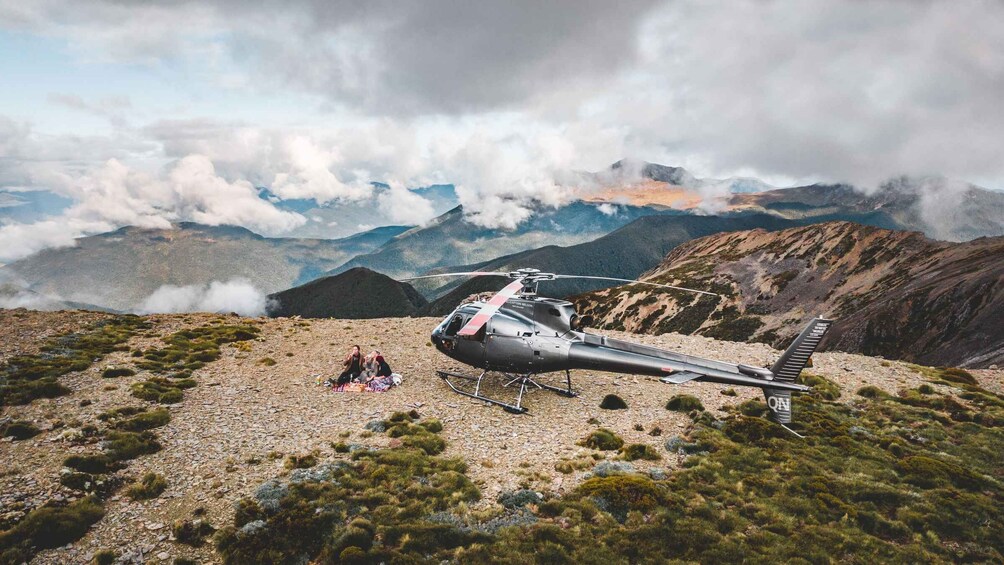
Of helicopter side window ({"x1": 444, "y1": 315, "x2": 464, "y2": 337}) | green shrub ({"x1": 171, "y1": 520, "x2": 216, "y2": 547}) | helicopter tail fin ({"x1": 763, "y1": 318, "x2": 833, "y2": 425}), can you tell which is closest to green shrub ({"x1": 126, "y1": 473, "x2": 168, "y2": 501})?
green shrub ({"x1": 171, "y1": 520, "x2": 216, "y2": 547})

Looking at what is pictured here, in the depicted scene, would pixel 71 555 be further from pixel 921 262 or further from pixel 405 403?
pixel 921 262

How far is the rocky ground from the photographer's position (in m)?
12.8

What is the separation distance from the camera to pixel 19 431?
1616cm

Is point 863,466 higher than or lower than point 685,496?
higher

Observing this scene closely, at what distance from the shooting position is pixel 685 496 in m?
14.2

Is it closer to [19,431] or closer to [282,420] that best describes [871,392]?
[282,420]

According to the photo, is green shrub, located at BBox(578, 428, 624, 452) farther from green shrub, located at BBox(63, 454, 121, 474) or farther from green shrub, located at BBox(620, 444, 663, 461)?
green shrub, located at BBox(63, 454, 121, 474)

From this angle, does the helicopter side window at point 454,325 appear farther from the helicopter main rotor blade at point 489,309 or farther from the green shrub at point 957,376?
the green shrub at point 957,376

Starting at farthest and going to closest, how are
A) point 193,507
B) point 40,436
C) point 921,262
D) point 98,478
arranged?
1. point 921,262
2. point 40,436
3. point 98,478
4. point 193,507

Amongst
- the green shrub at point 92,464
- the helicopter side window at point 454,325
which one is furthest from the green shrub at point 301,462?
the helicopter side window at point 454,325

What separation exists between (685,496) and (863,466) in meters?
7.68

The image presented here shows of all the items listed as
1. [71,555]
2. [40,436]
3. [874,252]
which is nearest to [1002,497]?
[71,555]

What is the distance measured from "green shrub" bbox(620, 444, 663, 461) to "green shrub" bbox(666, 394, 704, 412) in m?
5.16

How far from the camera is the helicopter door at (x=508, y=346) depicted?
20.7 m
